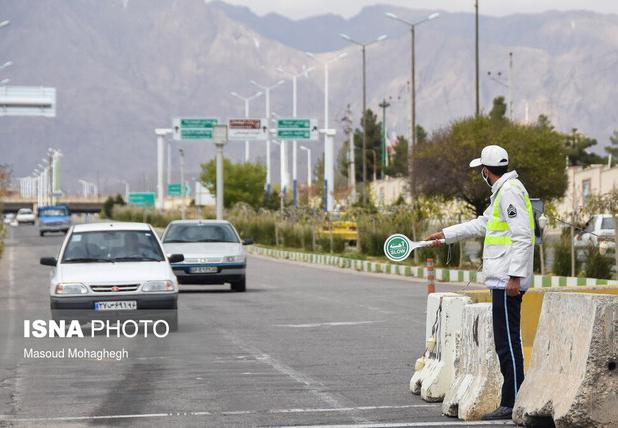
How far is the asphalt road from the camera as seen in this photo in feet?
36.2

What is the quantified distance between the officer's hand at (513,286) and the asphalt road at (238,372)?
3.39 ft

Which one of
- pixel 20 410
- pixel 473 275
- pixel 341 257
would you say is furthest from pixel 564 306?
pixel 341 257

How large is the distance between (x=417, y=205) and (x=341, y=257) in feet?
15.6


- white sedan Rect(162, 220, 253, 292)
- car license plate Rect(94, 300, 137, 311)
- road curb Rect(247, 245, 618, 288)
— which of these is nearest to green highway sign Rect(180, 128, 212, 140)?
road curb Rect(247, 245, 618, 288)

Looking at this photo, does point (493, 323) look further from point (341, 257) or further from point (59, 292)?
point (341, 257)

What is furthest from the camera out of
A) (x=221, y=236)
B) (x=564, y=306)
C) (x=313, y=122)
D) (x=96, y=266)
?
(x=313, y=122)

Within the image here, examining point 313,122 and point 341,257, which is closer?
point 341,257

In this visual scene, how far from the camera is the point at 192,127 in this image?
83625mm

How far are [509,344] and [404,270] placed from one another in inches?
1197

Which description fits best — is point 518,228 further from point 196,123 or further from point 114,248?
point 196,123

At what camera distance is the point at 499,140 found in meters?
A: 54.9

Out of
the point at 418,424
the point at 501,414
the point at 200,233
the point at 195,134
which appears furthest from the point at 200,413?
the point at 195,134

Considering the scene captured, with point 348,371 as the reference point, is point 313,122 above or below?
above

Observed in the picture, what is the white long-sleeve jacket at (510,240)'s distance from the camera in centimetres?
1037
